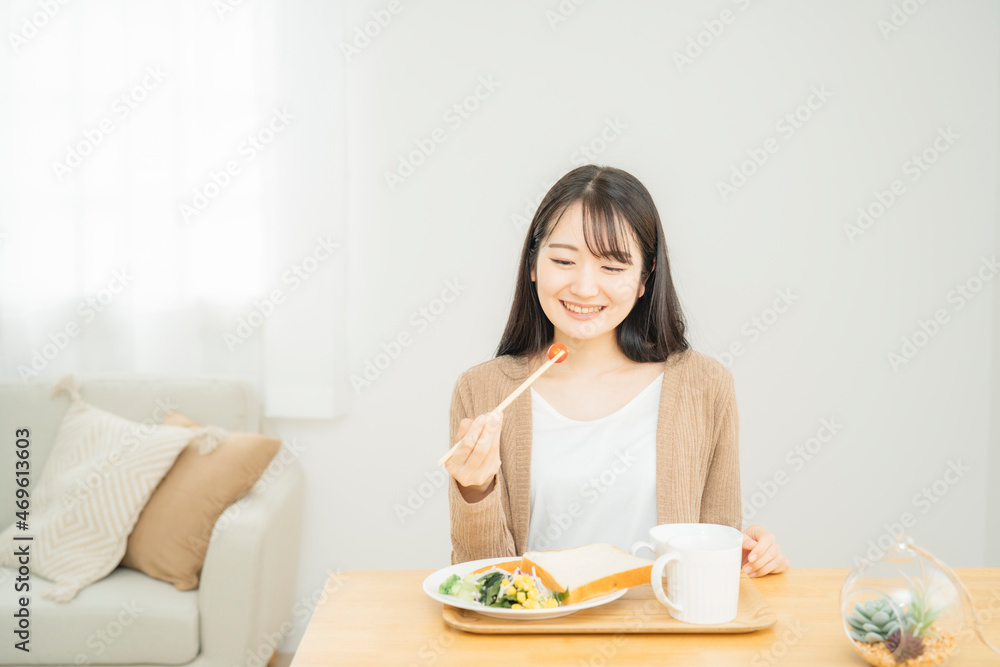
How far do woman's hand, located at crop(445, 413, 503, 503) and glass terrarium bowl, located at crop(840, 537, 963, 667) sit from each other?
1.48 ft

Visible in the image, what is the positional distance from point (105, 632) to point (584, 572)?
4.98 feet

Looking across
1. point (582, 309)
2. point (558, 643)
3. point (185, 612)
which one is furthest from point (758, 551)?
point (185, 612)

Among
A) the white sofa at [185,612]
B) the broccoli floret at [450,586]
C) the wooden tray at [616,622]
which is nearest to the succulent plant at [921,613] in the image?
the wooden tray at [616,622]

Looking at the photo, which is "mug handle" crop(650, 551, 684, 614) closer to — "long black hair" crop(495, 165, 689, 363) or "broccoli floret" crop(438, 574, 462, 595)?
"broccoli floret" crop(438, 574, 462, 595)

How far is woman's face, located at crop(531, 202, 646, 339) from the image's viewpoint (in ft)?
4.22

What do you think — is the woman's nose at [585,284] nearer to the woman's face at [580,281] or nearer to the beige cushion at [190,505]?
Answer: the woman's face at [580,281]

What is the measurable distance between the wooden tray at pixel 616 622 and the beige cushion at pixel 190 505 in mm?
1363

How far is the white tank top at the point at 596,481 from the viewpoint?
137 centimetres

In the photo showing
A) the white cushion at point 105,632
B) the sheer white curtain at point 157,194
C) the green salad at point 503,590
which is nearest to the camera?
the green salad at point 503,590

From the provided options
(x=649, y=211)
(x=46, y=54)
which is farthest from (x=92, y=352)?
(x=649, y=211)

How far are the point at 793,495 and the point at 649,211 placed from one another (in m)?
1.52

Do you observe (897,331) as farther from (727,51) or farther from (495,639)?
(495,639)

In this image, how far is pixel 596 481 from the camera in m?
1.38

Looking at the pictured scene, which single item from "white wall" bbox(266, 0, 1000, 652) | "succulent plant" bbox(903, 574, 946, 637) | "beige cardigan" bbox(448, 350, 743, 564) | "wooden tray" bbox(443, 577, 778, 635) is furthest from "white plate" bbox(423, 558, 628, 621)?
"white wall" bbox(266, 0, 1000, 652)
